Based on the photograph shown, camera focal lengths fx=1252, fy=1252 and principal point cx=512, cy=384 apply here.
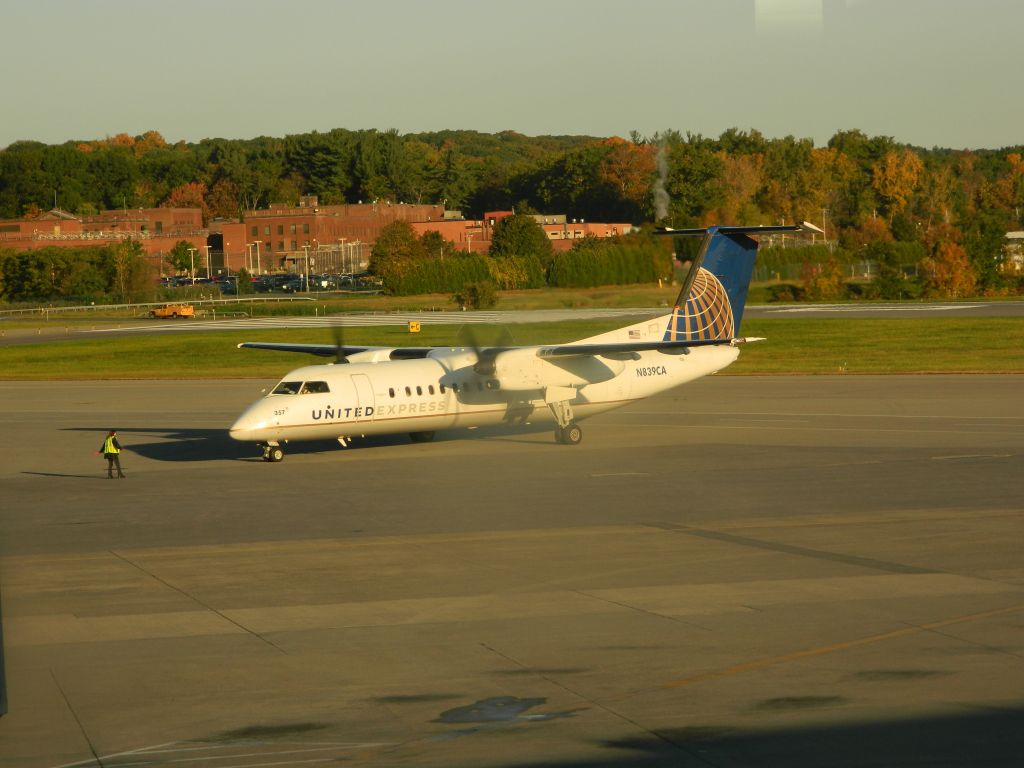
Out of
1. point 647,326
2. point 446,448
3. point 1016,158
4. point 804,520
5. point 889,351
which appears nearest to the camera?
point 804,520

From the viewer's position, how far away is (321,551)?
70.9 ft

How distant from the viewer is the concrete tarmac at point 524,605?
477 inches

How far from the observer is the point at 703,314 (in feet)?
124

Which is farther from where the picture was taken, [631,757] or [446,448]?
[446,448]

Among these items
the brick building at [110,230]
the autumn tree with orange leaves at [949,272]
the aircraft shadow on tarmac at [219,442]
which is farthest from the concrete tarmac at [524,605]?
the brick building at [110,230]

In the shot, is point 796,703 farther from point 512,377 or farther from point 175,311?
point 175,311

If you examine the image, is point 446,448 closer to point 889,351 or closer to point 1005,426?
point 1005,426

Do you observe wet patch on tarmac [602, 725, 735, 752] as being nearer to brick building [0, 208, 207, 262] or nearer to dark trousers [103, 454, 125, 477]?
dark trousers [103, 454, 125, 477]

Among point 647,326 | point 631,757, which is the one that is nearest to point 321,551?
point 631,757

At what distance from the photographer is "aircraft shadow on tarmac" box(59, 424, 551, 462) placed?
3438 centimetres

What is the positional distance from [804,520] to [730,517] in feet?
4.48

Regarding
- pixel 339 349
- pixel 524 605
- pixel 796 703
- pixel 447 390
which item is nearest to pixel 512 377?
pixel 447 390

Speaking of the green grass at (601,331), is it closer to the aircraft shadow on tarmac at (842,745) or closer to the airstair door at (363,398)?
the airstair door at (363,398)

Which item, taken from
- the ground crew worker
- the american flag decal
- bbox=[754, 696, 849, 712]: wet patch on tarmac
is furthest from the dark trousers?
bbox=[754, 696, 849, 712]: wet patch on tarmac
